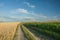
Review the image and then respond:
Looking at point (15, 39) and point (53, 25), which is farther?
point (53, 25)

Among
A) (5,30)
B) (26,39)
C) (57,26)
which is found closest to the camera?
(5,30)

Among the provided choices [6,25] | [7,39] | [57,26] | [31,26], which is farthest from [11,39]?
[31,26]

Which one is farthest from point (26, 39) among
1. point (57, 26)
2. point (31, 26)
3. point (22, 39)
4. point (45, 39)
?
point (31, 26)

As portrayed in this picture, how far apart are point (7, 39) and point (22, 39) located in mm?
703

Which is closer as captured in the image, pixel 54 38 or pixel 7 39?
pixel 7 39

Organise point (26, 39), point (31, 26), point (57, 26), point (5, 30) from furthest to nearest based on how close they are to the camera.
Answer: point (31, 26) < point (57, 26) < point (26, 39) < point (5, 30)

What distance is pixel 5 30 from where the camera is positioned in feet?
14.6

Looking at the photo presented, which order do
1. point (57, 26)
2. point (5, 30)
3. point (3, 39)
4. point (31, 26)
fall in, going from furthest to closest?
point (31, 26) < point (57, 26) < point (5, 30) < point (3, 39)

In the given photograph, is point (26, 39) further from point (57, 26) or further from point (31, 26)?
point (31, 26)

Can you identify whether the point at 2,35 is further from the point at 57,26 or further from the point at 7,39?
the point at 57,26

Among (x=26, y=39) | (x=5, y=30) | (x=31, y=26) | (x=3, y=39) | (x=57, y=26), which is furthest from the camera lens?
(x=31, y=26)

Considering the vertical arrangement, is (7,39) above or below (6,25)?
below

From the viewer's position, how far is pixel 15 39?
4.52 meters

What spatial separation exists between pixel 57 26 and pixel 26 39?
1324 millimetres
